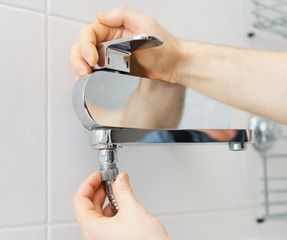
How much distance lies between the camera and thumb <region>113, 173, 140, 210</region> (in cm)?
45

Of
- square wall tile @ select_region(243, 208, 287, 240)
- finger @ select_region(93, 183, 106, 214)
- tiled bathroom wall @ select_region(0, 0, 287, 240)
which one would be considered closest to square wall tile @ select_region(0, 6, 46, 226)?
tiled bathroom wall @ select_region(0, 0, 287, 240)

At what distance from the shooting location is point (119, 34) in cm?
62

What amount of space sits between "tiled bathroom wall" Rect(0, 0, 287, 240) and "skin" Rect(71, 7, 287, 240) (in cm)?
5

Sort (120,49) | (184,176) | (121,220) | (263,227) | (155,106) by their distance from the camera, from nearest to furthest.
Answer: (121,220) < (120,49) < (155,106) < (184,176) < (263,227)

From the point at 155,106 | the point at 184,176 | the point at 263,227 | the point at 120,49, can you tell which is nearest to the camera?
the point at 120,49

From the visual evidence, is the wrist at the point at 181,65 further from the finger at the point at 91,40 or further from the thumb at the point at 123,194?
the thumb at the point at 123,194

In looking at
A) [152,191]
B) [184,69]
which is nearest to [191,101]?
[184,69]

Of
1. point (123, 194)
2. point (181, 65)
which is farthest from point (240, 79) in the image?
point (123, 194)

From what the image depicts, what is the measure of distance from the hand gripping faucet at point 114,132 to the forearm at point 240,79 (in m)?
0.17

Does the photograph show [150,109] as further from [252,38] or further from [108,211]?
[252,38]

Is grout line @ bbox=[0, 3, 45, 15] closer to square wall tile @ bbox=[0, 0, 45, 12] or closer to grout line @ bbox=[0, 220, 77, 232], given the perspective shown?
square wall tile @ bbox=[0, 0, 45, 12]

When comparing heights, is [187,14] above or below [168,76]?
above

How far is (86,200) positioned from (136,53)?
9.7 inches

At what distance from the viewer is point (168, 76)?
680mm
